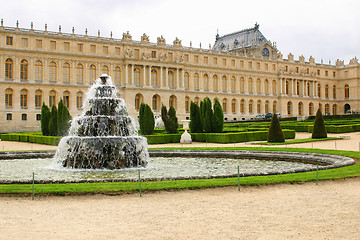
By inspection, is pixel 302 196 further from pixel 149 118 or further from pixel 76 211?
pixel 149 118

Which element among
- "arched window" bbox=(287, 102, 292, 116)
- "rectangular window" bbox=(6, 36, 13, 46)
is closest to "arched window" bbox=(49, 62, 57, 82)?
"rectangular window" bbox=(6, 36, 13, 46)

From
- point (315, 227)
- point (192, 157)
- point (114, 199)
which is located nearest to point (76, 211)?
point (114, 199)

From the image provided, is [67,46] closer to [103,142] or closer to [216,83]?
[216,83]

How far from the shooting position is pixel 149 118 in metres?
26.5

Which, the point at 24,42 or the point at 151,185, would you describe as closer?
A: the point at 151,185

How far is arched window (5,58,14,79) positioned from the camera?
43.5 m

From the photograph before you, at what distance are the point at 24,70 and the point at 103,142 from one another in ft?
118

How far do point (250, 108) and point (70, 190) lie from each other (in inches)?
2267

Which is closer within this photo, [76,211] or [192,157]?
[76,211]

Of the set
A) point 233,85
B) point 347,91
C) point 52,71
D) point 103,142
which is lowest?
point 103,142

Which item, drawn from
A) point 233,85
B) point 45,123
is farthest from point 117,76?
point 45,123

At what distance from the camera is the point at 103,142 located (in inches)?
513

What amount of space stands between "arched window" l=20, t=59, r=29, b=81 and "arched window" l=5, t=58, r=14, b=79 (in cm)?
103

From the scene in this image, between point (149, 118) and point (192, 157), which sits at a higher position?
point (149, 118)
